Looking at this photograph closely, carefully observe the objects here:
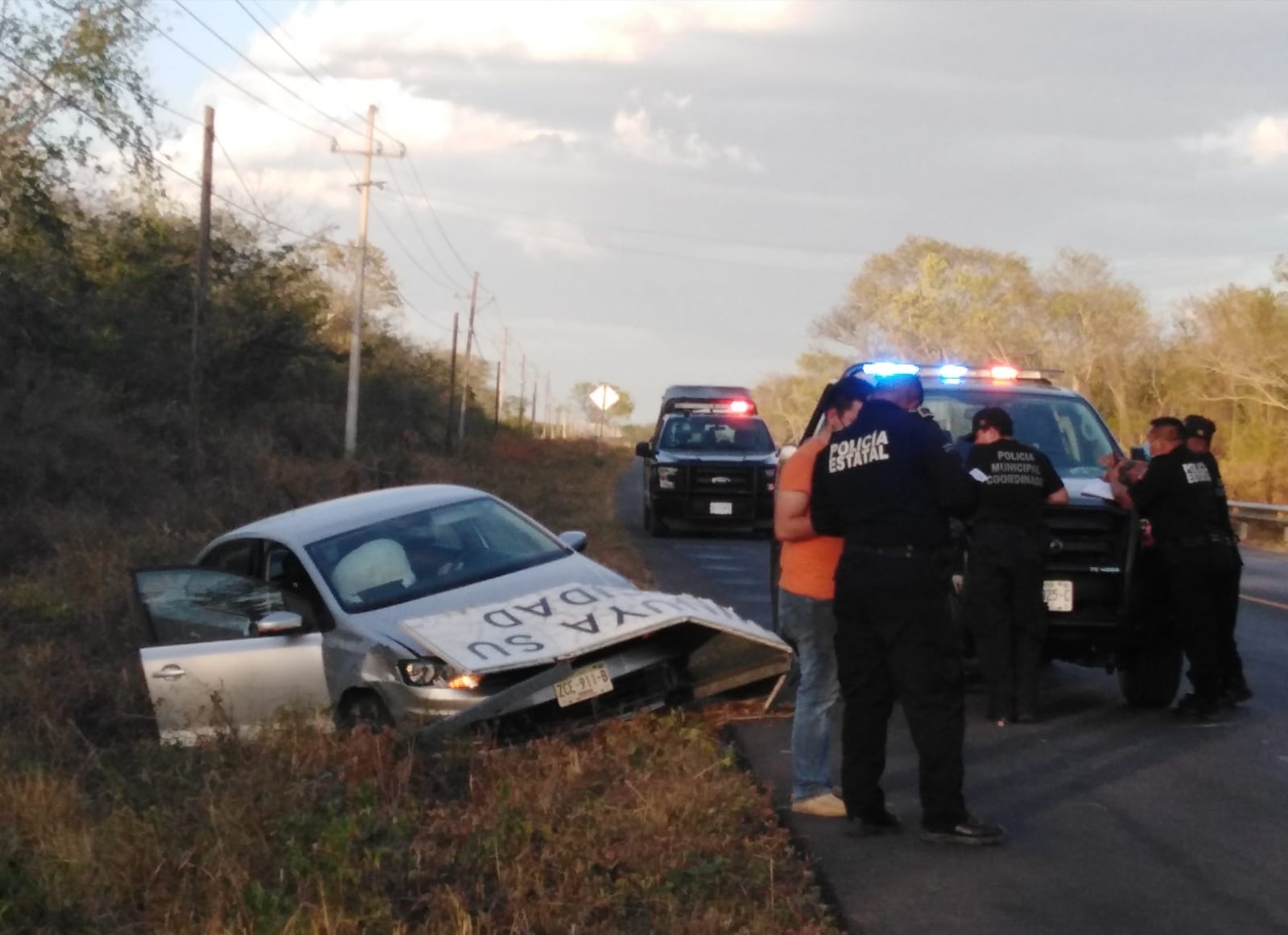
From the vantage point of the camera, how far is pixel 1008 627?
9.70 m

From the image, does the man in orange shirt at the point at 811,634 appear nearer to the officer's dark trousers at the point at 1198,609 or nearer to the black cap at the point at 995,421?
the black cap at the point at 995,421

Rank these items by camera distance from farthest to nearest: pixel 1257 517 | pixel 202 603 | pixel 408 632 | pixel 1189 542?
pixel 1257 517 → pixel 1189 542 → pixel 202 603 → pixel 408 632

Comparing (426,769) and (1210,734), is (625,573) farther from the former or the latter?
(426,769)

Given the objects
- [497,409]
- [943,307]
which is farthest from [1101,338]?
[497,409]

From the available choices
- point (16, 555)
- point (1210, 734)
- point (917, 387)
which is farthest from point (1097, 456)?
point (16, 555)

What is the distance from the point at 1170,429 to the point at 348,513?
5.06 meters

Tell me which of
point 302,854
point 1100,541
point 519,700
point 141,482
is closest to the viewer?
point 302,854

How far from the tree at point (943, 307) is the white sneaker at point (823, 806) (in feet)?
186

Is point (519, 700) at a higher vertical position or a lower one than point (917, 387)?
lower

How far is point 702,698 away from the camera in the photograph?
9.42 metres

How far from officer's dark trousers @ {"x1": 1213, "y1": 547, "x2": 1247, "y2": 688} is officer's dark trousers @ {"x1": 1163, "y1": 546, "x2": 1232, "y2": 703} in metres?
0.15

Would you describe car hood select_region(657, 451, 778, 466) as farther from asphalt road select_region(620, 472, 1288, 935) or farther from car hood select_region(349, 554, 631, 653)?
car hood select_region(349, 554, 631, 653)

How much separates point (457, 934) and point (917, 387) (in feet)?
10.6

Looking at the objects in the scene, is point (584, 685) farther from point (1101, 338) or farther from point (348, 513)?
point (1101, 338)
